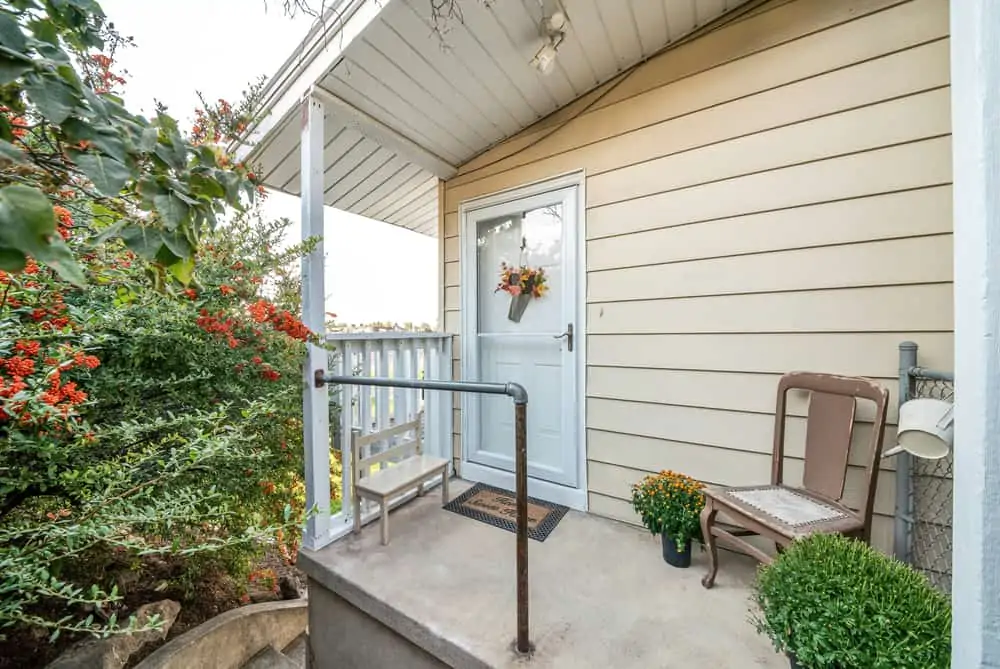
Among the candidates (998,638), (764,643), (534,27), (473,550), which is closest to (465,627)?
(473,550)

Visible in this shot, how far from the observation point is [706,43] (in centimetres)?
202

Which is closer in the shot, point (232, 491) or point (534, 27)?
point (232, 491)

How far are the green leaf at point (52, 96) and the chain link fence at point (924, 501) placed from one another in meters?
2.46

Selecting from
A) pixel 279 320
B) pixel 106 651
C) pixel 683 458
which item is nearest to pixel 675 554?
pixel 683 458

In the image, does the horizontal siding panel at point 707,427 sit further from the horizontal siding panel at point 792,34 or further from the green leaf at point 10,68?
the green leaf at point 10,68

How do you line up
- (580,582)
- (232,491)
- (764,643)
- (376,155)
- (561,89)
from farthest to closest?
(376,155) < (561,89) < (580,582) < (232,491) < (764,643)

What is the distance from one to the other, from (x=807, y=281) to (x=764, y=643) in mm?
1466

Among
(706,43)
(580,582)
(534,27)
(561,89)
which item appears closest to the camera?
(580,582)

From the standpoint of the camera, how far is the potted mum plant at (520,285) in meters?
2.62

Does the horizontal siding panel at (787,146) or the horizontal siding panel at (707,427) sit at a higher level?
the horizontal siding panel at (787,146)

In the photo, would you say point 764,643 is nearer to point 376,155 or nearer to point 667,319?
point 667,319

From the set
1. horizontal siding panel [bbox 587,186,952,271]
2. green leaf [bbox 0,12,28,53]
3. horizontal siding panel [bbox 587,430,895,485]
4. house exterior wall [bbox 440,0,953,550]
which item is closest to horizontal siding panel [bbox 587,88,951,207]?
house exterior wall [bbox 440,0,953,550]

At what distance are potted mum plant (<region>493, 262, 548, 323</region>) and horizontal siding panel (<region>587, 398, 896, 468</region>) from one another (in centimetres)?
79

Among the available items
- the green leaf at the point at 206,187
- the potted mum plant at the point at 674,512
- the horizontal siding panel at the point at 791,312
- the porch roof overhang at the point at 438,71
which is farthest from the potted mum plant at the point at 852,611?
the porch roof overhang at the point at 438,71
